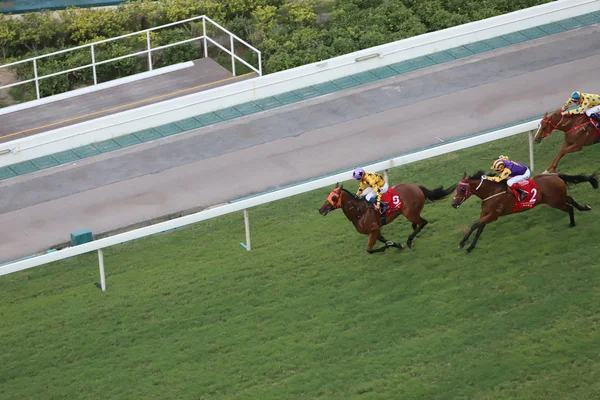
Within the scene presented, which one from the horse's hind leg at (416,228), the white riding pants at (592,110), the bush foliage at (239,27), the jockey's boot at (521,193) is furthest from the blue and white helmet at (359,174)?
the bush foliage at (239,27)

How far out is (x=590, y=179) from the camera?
46.8 feet

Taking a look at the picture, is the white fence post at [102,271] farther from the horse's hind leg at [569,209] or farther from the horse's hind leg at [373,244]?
the horse's hind leg at [569,209]

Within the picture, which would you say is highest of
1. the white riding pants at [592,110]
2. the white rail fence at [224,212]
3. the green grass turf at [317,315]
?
the white riding pants at [592,110]

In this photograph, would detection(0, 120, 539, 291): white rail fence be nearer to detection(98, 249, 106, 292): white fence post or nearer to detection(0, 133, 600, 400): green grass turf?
detection(98, 249, 106, 292): white fence post

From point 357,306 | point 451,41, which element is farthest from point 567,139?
point 451,41

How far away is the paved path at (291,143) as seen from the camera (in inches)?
630

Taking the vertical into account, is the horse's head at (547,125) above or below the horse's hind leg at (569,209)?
above

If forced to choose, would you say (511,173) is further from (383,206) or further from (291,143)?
(291,143)

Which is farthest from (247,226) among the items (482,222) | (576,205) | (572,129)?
(572,129)

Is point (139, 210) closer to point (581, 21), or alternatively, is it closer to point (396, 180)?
point (396, 180)

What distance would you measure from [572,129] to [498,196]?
7.16ft

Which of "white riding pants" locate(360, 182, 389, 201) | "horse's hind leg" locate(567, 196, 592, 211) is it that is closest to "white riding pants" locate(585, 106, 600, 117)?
"horse's hind leg" locate(567, 196, 592, 211)

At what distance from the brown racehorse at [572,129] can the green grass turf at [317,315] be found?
25.8 inches

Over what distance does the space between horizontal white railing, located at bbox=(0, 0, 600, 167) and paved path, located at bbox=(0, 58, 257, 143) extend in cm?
102
